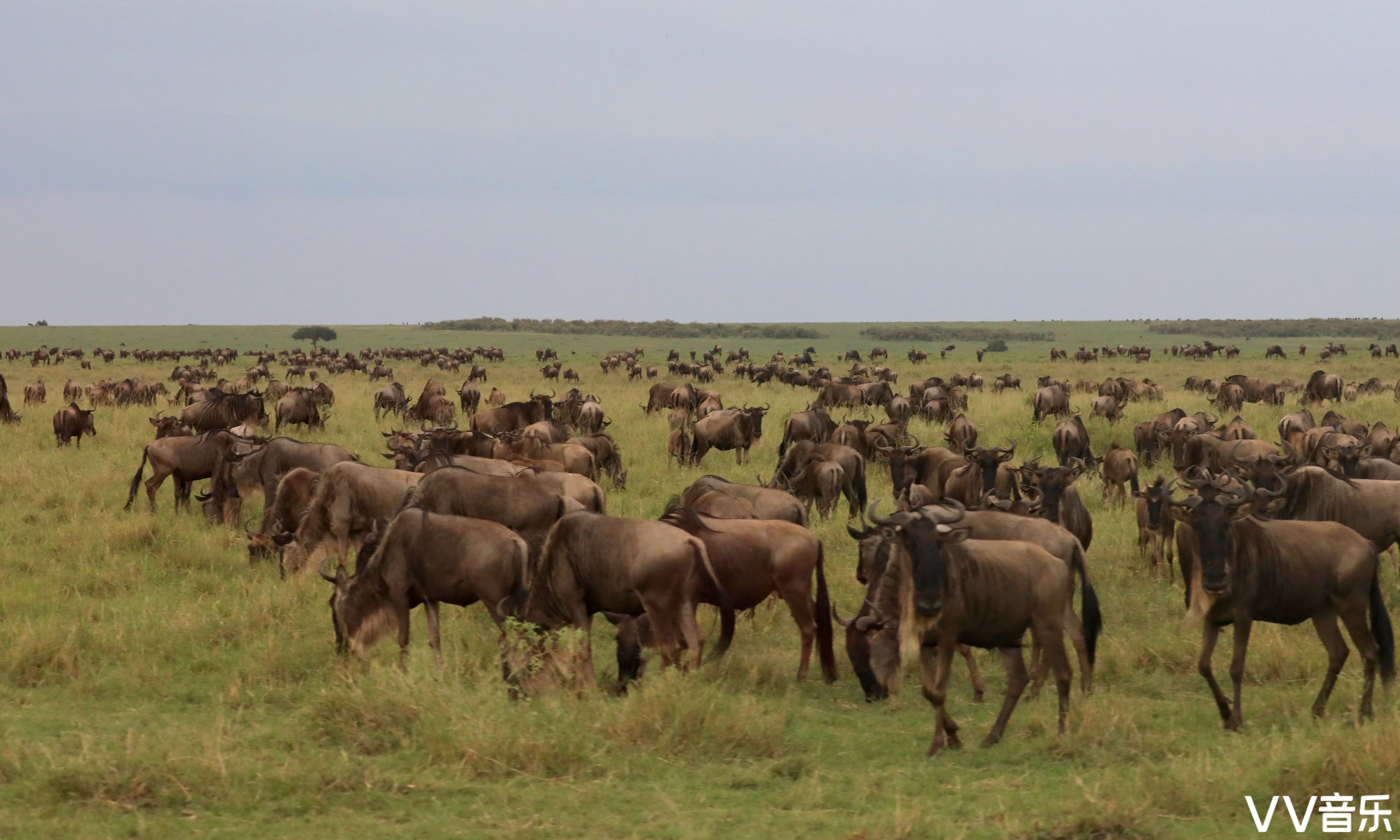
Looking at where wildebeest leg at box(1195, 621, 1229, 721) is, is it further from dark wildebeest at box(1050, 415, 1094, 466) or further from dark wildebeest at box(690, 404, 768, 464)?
dark wildebeest at box(690, 404, 768, 464)

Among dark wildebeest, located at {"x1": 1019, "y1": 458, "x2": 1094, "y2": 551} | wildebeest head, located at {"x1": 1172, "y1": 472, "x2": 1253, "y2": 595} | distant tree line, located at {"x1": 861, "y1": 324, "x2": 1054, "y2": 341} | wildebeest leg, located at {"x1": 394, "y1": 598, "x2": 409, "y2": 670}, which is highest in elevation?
wildebeest head, located at {"x1": 1172, "y1": 472, "x2": 1253, "y2": 595}

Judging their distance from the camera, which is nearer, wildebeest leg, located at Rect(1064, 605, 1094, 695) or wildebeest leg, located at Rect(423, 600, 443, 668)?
wildebeest leg, located at Rect(1064, 605, 1094, 695)

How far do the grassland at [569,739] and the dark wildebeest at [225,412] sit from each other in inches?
423

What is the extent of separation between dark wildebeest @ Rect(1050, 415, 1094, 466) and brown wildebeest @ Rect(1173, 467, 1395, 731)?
12128 millimetres

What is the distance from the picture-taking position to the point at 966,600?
691 centimetres

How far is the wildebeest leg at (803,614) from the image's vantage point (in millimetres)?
8539

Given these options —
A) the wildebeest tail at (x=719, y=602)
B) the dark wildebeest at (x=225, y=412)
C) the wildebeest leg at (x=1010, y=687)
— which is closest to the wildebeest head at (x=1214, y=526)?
the wildebeest leg at (x=1010, y=687)

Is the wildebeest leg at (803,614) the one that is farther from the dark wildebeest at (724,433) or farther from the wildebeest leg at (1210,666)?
the dark wildebeest at (724,433)

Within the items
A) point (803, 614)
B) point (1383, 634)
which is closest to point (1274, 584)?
point (1383, 634)

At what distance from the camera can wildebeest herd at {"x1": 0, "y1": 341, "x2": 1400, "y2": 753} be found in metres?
7.21

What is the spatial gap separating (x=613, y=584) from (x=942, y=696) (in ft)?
7.52

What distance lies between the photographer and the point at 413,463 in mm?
13992

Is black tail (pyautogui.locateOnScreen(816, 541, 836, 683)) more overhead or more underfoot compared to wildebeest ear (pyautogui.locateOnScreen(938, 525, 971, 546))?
more underfoot

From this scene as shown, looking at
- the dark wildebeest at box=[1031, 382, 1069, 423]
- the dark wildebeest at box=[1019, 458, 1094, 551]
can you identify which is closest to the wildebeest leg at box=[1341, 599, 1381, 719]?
Result: the dark wildebeest at box=[1019, 458, 1094, 551]
